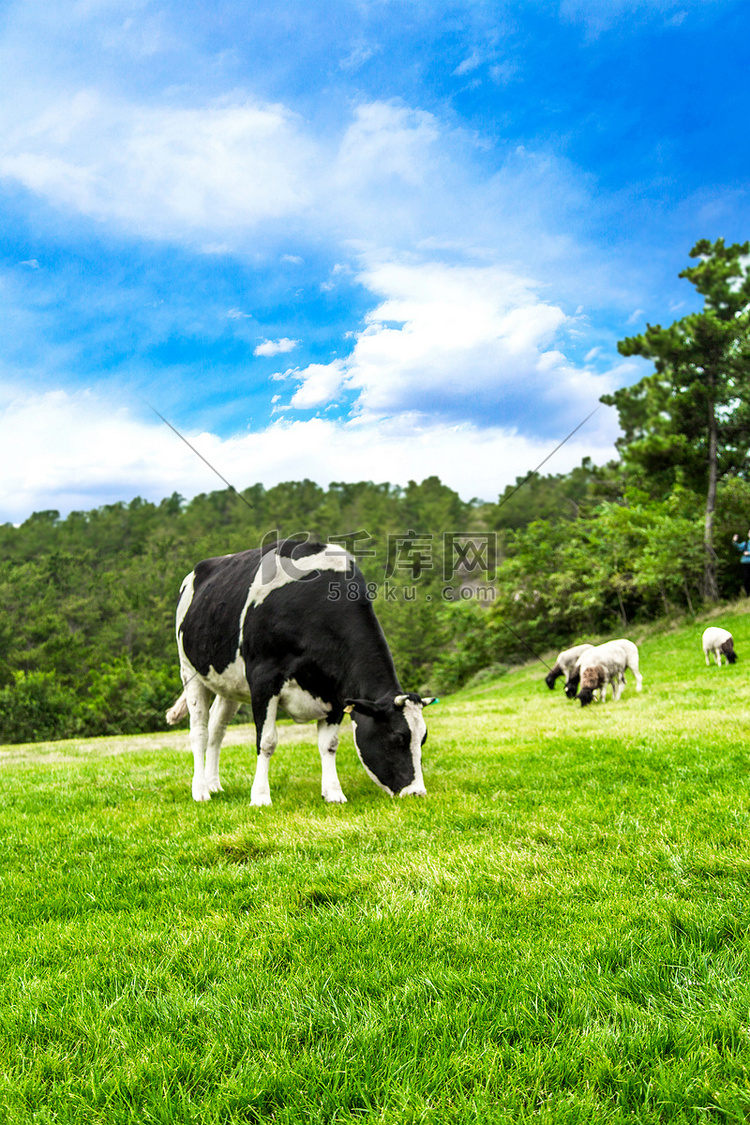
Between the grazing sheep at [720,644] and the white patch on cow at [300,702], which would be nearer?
the white patch on cow at [300,702]

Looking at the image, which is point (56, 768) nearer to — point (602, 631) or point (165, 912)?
point (165, 912)

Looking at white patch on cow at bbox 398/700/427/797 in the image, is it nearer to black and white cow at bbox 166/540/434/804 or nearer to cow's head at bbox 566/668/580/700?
black and white cow at bbox 166/540/434/804

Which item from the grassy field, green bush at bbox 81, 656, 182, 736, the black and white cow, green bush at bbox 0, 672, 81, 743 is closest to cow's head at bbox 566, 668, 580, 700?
the grassy field

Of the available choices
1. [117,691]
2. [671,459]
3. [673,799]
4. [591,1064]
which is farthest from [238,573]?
[117,691]

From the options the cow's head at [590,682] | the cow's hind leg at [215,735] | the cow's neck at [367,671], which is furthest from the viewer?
the cow's head at [590,682]

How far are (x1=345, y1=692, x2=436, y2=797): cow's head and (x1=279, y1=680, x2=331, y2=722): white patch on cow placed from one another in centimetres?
60

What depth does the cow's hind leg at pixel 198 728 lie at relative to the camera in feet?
24.7

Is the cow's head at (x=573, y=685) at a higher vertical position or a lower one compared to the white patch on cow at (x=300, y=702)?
lower

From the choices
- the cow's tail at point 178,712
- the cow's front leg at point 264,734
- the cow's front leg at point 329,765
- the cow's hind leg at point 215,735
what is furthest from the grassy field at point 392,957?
the cow's tail at point 178,712

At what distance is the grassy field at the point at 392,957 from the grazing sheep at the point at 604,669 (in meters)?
7.99

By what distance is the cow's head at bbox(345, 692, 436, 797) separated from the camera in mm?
6535

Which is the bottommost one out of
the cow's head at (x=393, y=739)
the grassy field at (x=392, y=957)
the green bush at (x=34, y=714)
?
the green bush at (x=34, y=714)

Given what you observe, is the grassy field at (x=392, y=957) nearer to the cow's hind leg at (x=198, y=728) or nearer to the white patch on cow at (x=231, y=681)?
the cow's hind leg at (x=198, y=728)

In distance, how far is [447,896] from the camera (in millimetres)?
3838
